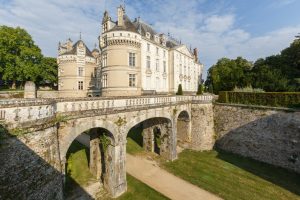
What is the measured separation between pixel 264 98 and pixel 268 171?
7910mm

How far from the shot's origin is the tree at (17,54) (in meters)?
32.4

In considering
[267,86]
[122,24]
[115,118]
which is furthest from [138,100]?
[267,86]

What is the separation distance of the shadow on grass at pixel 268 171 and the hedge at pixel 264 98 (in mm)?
6525

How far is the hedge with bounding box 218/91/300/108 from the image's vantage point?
19.1 meters

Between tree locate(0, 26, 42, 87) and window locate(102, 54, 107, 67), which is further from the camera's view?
tree locate(0, 26, 42, 87)

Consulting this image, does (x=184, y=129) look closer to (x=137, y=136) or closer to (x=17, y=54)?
(x=137, y=136)

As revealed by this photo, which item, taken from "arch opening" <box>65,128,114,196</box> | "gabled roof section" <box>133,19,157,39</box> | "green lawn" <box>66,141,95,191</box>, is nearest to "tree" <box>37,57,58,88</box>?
"gabled roof section" <box>133,19,157,39</box>

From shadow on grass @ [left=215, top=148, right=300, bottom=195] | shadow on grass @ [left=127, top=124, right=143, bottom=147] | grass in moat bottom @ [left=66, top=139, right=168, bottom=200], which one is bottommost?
shadow on grass @ [left=215, top=148, right=300, bottom=195]

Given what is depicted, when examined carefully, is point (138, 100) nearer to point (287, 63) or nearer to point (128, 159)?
point (128, 159)

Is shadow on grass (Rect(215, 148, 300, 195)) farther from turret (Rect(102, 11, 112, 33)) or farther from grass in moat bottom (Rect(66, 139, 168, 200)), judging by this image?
turret (Rect(102, 11, 112, 33))

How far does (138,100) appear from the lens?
14.2 meters

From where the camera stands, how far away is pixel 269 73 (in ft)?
92.8

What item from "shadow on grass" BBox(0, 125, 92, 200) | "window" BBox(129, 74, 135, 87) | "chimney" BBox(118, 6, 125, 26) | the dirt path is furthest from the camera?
"window" BBox(129, 74, 135, 87)

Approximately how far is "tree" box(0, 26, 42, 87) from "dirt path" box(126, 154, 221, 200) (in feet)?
95.3
